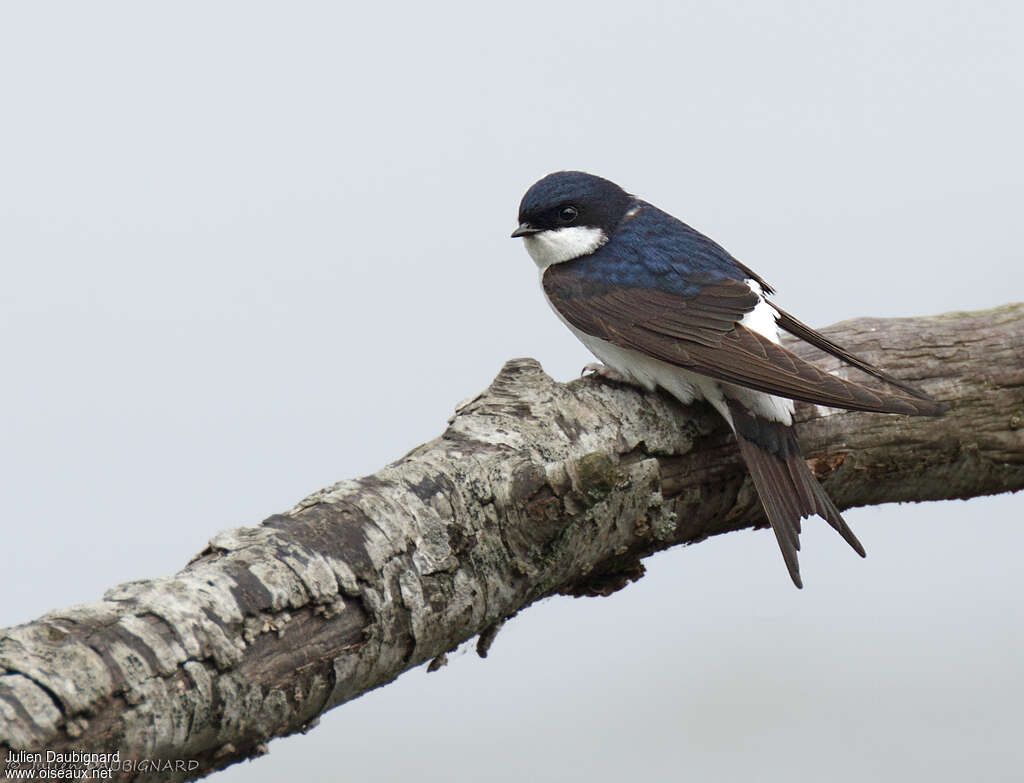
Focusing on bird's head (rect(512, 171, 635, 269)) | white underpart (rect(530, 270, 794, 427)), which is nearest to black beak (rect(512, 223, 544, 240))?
bird's head (rect(512, 171, 635, 269))

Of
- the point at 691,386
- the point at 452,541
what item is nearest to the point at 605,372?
the point at 691,386

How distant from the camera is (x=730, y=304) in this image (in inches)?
101

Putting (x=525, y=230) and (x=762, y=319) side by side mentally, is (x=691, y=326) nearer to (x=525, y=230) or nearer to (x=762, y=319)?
(x=762, y=319)

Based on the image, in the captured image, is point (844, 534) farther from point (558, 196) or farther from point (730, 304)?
point (558, 196)

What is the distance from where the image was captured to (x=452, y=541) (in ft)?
6.36

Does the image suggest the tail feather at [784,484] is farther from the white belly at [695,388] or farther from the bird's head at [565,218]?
the bird's head at [565,218]

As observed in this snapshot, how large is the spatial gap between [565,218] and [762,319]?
0.54m

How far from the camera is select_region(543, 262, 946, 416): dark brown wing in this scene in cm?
224

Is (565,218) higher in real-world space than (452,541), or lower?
higher

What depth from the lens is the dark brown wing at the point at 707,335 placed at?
7.36 feet

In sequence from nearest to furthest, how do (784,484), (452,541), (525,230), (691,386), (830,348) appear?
1. (452,541)
2. (784,484)
3. (691,386)
4. (830,348)
5. (525,230)

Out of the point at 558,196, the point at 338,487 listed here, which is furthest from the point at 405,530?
the point at 558,196

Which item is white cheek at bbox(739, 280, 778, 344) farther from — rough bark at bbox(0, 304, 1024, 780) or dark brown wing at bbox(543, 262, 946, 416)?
rough bark at bbox(0, 304, 1024, 780)

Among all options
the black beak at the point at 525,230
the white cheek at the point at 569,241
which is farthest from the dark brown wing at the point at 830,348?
the black beak at the point at 525,230
